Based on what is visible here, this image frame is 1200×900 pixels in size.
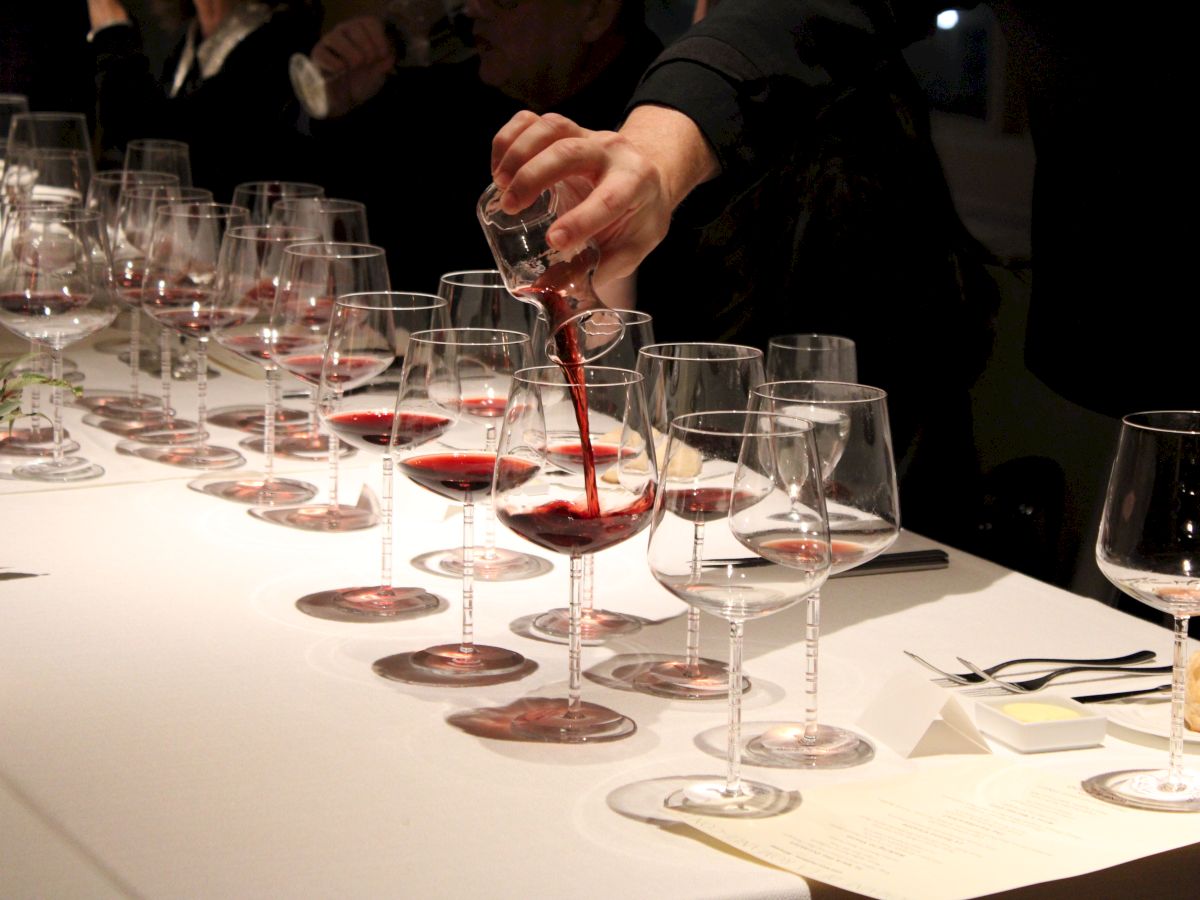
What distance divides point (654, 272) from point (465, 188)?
2.18 ft

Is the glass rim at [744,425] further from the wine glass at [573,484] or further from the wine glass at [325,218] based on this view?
the wine glass at [325,218]

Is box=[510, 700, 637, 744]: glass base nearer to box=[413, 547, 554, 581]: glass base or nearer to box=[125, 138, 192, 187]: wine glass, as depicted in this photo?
box=[413, 547, 554, 581]: glass base

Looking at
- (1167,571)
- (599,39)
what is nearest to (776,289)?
(599,39)

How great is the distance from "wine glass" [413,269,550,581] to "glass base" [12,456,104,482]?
1.71 feet

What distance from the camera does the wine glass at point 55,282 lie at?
2.11 meters

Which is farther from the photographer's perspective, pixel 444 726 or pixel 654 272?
pixel 654 272

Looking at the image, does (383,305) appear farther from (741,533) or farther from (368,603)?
(741,533)

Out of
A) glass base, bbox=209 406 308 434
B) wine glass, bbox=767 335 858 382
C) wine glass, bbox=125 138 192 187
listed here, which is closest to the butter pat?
wine glass, bbox=767 335 858 382

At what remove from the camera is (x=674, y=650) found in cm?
154

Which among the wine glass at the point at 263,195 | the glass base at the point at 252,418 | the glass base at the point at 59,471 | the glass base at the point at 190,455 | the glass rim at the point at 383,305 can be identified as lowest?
the glass base at the point at 59,471

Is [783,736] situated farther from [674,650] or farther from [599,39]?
[599,39]

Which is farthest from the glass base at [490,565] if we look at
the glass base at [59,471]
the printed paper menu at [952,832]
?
the printed paper menu at [952,832]

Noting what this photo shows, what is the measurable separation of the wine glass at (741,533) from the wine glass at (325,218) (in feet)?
5.04

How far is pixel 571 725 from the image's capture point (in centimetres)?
131
